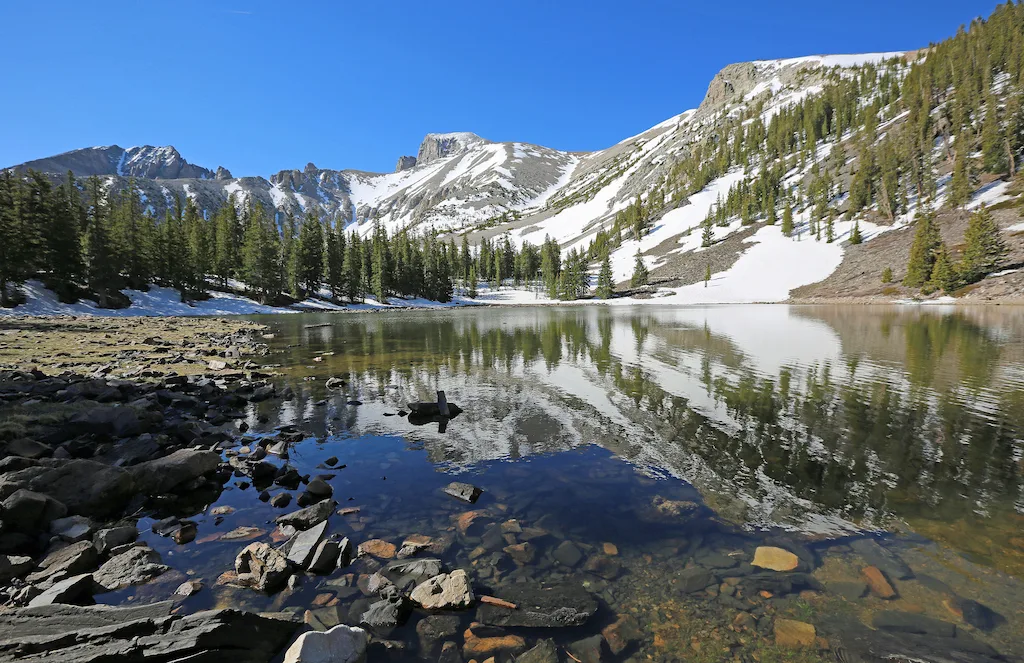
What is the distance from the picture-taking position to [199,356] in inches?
1093

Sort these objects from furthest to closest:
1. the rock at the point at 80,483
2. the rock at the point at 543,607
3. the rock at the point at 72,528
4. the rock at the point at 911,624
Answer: the rock at the point at 80,483 < the rock at the point at 72,528 < the rock at the point at 543,607 < the rock at the point at 911,624

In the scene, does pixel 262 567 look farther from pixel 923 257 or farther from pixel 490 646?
pixel 923 257

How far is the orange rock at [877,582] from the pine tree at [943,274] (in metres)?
102

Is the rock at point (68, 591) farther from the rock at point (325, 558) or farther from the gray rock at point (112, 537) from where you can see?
the rock at point (325, 558)

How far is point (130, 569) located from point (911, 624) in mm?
11827

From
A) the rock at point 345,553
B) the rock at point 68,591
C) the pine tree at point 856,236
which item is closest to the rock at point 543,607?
the rock at point 345,553

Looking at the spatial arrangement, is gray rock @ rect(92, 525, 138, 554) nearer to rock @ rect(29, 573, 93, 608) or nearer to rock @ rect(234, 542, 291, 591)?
rock @ rect(29, 573, 93, 608)

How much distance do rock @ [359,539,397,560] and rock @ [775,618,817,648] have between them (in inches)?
242

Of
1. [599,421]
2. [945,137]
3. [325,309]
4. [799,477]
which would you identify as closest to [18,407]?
[599,421]

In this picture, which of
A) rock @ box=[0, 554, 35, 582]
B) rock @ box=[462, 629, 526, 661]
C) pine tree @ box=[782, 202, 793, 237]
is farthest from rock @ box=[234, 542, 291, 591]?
pine tree @ box=[782, 202, 793, 237]

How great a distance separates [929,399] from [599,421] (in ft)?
45.6

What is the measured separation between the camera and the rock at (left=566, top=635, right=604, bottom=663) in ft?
18.1

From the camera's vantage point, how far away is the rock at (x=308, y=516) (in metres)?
8.59

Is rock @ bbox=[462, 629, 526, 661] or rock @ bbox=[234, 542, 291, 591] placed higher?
rock @ bbox=[234, 542, 291, 591]
